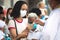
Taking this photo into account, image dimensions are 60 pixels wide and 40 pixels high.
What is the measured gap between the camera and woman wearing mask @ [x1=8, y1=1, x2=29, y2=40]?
5.10m

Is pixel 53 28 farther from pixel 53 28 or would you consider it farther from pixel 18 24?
pixel 18 24

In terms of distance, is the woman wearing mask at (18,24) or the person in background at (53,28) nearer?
the person in background at (53,28)

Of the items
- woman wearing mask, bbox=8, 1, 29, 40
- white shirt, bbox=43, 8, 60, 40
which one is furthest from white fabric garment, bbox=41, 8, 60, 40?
woman wearing mask, bbox=8, 1, 29, 40

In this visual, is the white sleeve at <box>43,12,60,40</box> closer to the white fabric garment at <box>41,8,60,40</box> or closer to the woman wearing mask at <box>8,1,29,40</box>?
the white fabric garment at <box>41,8,60,40</box>

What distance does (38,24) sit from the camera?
5.51m

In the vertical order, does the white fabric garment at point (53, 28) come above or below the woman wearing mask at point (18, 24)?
above

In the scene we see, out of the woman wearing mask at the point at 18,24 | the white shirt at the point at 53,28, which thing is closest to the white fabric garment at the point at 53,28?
the white shirt at the point at 53,28

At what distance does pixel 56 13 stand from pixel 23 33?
90.7 inches

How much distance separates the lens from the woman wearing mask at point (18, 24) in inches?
201

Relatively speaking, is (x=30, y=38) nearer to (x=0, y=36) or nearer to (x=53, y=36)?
(x=0, y=36)

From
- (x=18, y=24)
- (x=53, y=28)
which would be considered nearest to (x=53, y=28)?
(x=53, y=28)

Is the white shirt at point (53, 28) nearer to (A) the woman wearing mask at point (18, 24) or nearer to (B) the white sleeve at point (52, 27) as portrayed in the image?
(B) the white sleeve at point (52, 27)

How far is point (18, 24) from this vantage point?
5.23 metres

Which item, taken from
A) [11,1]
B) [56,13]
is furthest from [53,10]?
[11,1]
